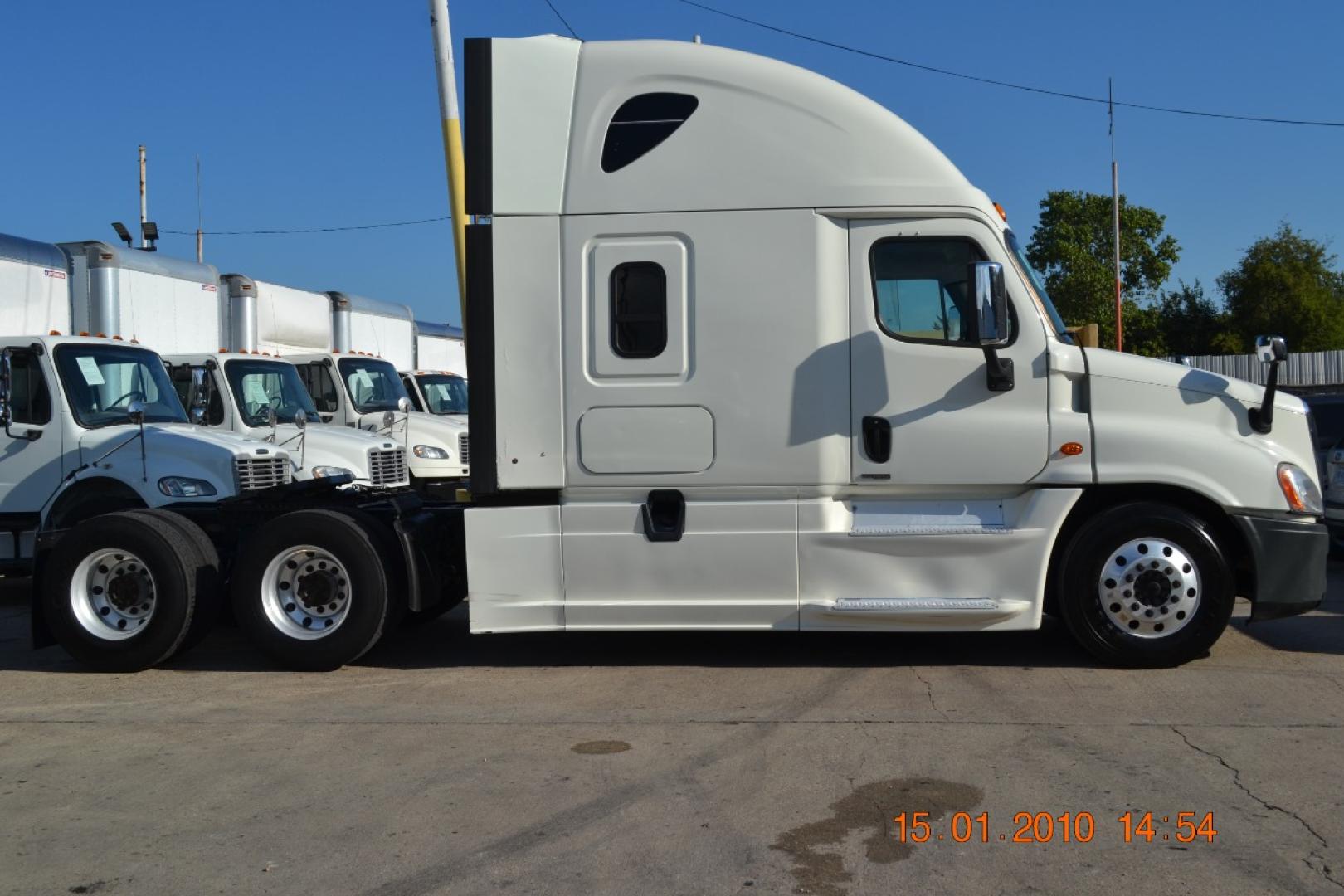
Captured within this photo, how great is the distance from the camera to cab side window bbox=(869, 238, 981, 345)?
750 cm

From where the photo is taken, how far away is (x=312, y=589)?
26.3ft

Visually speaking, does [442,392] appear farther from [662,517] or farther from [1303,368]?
[1303,368]

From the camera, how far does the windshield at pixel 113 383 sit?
10.8 metres

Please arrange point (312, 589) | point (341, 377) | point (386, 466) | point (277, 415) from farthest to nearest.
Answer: point (341, 377)
point (277, 415)
point (386, 466)
point (312, 589)

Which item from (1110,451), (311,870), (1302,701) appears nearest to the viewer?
(311,870)

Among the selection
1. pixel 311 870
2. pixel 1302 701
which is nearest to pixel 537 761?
pixel 311 870

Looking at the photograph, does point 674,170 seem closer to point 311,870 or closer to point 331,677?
point 331,677

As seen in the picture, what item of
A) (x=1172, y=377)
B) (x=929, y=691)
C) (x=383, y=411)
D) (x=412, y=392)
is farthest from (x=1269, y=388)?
(x=412, y=392)

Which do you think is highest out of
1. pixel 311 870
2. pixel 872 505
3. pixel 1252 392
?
pixel 1252 392

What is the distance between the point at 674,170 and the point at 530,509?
7.11 ft

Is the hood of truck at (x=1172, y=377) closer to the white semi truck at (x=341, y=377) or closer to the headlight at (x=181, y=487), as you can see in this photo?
the headlight at (x=181, y=487)

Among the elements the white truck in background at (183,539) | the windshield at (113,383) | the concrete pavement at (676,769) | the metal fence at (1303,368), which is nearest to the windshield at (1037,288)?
the concrete pavement at (676,769)

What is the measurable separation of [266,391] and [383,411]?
223 centimetres

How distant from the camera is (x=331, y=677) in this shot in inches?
314
